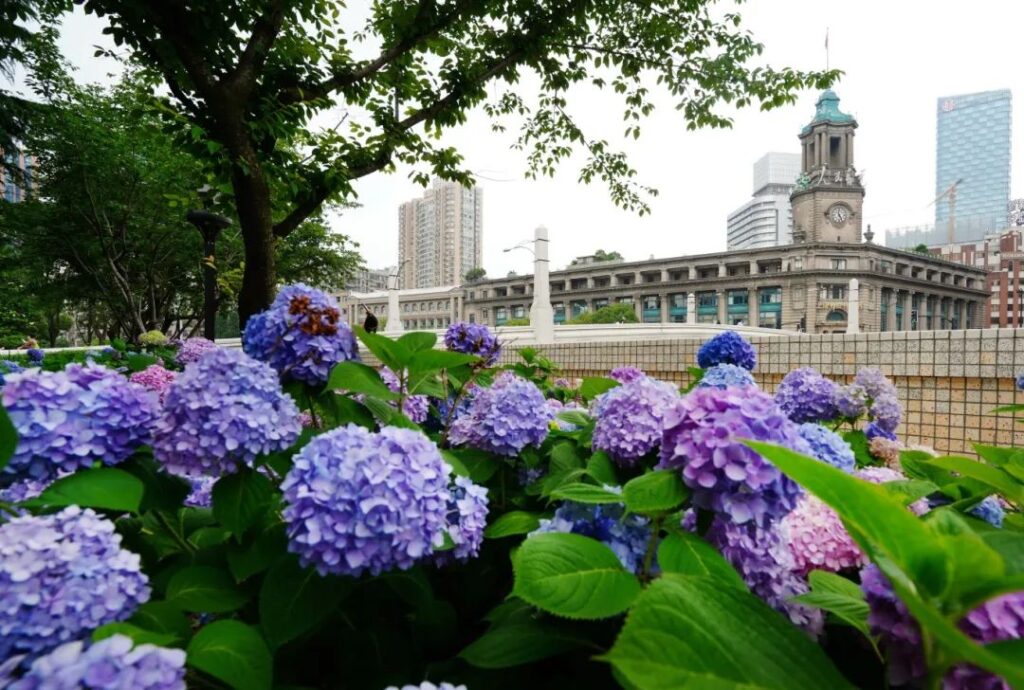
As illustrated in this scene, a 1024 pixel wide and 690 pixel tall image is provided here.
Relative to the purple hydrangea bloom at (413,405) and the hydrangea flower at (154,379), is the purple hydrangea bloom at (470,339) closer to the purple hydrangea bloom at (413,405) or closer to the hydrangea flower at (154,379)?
the purple hydrangea bloom at (413,405)

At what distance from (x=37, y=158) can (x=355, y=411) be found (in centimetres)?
1792

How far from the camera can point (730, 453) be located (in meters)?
0.65

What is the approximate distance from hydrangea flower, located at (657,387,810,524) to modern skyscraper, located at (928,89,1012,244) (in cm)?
16576

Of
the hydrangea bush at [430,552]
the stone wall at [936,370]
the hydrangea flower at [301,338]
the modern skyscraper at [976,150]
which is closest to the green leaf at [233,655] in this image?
the hydrangea bush at [430,552]

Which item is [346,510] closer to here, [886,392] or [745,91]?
[886,392]

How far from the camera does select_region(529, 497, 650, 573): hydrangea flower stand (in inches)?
29.1

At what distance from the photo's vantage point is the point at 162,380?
6.70 feet

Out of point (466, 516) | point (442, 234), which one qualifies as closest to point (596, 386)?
point (466, 516)

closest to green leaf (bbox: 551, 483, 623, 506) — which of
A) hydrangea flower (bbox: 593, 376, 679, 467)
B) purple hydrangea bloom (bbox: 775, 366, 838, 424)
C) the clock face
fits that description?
hydrangea flower (bbox: 593, 376, 679, 467)

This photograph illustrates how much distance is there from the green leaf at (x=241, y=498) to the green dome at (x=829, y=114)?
83043 millimetres

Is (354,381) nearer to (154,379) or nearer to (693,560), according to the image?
(693,560)

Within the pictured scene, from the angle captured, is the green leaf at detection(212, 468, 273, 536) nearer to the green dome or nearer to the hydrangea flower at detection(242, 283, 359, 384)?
the hydrangea flower at detection(242, 283, 359, 384)

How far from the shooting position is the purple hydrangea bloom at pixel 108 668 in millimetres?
443

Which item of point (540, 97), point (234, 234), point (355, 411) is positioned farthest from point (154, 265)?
point (355, 411)
